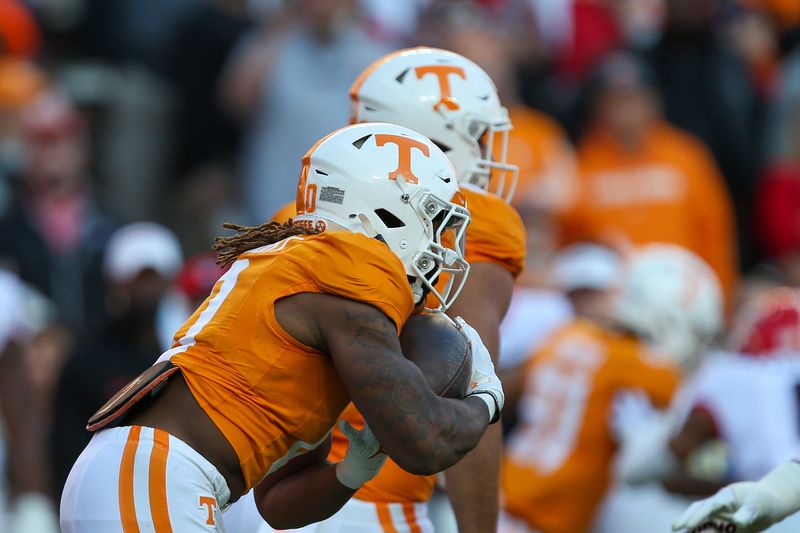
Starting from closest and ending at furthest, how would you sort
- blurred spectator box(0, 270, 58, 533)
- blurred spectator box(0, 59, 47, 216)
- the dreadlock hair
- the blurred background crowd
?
the dreadlock hair
blurred spectator box(0, 270, 58, 533)
the blurred background crowd
blurred spectator box(0, 59, 47, 216)

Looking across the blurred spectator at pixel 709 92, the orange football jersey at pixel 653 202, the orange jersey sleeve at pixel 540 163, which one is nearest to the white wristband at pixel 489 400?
the orange jersey sleeve at pixel 540 163

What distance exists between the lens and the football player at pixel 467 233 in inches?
177

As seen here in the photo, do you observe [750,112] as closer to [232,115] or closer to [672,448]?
[232,115]

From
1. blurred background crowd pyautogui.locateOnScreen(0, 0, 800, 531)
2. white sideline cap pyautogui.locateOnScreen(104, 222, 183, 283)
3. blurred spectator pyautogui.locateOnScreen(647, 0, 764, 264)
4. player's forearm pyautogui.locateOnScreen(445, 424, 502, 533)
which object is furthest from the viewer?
blurred spectator pyautogui.locateOnScreen(647, 0, 764, 264)

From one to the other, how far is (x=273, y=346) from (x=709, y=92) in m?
7.36

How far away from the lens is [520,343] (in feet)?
27.3

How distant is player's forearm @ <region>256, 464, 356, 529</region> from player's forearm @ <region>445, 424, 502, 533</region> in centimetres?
43

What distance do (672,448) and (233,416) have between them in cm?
344

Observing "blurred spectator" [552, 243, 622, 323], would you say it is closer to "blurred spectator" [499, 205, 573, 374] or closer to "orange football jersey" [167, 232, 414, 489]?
"blurred spectator" [499, 205, 573, 374]

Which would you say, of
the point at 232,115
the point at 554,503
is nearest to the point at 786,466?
the point at 554,503

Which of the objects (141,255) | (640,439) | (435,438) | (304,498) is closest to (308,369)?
(435,438)

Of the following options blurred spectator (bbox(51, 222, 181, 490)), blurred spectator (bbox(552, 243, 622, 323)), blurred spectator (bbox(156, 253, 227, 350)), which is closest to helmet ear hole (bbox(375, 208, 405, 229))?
blurred spectator (bbox(156, 253, 227, 350))

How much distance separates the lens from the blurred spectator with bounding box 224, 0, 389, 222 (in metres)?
9.27

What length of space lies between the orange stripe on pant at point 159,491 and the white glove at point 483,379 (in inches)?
32.1
